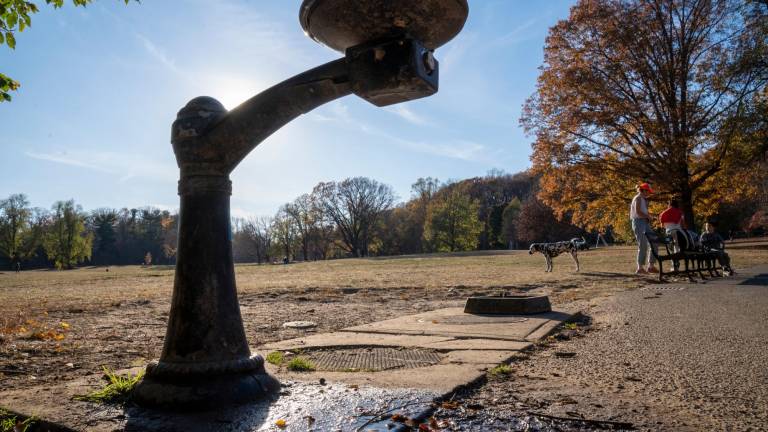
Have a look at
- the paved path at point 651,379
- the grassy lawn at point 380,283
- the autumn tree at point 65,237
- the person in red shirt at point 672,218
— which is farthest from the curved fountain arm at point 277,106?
the autumn tree at point 65,237

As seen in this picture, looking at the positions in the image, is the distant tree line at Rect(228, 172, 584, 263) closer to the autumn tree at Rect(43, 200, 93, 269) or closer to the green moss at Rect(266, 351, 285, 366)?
the autumn tree at Rect(43, 200, 93, 269)

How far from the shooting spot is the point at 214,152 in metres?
2.53

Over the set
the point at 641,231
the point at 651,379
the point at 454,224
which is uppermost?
the point at 454,224

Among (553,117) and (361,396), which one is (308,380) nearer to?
(361,396)

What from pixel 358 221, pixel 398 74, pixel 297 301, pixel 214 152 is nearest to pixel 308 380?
pixel 214 152

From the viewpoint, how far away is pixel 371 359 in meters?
3.45

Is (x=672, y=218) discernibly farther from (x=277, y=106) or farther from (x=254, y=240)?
(x=254, y=240)

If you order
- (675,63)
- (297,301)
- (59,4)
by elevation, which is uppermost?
(675,63)

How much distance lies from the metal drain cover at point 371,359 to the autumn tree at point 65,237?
294ft

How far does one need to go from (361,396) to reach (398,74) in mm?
1495

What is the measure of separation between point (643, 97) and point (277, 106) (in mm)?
21979

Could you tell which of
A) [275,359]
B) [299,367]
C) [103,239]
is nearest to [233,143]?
[299,367]

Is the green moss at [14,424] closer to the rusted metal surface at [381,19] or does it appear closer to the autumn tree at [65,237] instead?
the rusted metal surface at [381,19]

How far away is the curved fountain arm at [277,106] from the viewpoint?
8.16 ft
